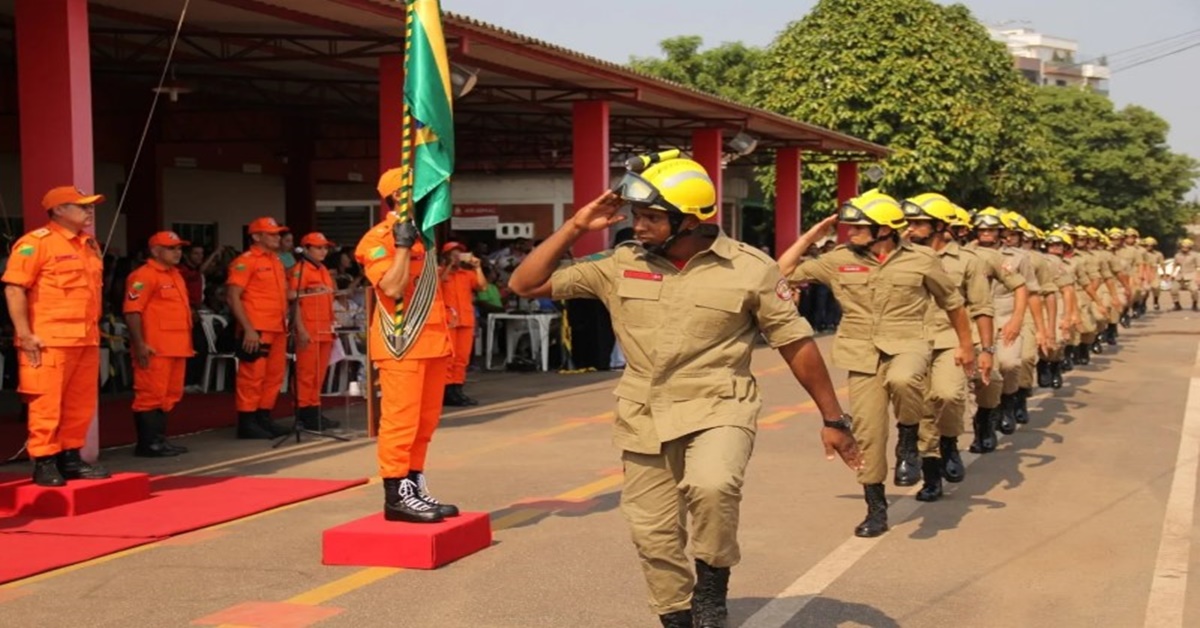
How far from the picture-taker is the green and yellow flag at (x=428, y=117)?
865 centimetres

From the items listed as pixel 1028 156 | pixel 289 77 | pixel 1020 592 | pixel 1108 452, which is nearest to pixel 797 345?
pixel 1020 592

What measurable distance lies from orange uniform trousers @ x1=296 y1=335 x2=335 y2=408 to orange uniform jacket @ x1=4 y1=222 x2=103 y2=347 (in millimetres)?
3655

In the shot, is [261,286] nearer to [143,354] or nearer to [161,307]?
[161,307]

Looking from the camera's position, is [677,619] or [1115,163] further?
[1115,163]

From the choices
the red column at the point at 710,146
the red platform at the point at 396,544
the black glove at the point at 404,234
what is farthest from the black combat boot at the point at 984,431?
the red column at the point at 710,146

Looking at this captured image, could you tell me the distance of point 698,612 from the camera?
5.77 metres

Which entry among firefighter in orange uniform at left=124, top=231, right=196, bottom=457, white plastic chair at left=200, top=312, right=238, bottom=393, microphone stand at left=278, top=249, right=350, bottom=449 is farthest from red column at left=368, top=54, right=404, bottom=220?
firefighter in orange uniform at left=124, top=231, right=196, bottom=457

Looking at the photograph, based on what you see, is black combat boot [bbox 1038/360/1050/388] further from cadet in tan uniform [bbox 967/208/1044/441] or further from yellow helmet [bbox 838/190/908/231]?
yellow helmet [bbox 838/190/908/231]

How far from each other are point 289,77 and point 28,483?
42.2ft

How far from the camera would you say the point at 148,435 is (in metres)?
12.1

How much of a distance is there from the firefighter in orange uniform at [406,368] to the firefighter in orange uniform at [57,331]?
2425 mm

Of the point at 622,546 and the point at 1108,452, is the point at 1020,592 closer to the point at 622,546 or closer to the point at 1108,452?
the point at 622,546

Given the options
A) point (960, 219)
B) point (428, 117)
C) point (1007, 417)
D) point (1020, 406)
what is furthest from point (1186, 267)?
point (428, 117)

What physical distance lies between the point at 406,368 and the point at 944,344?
382 centimetres
